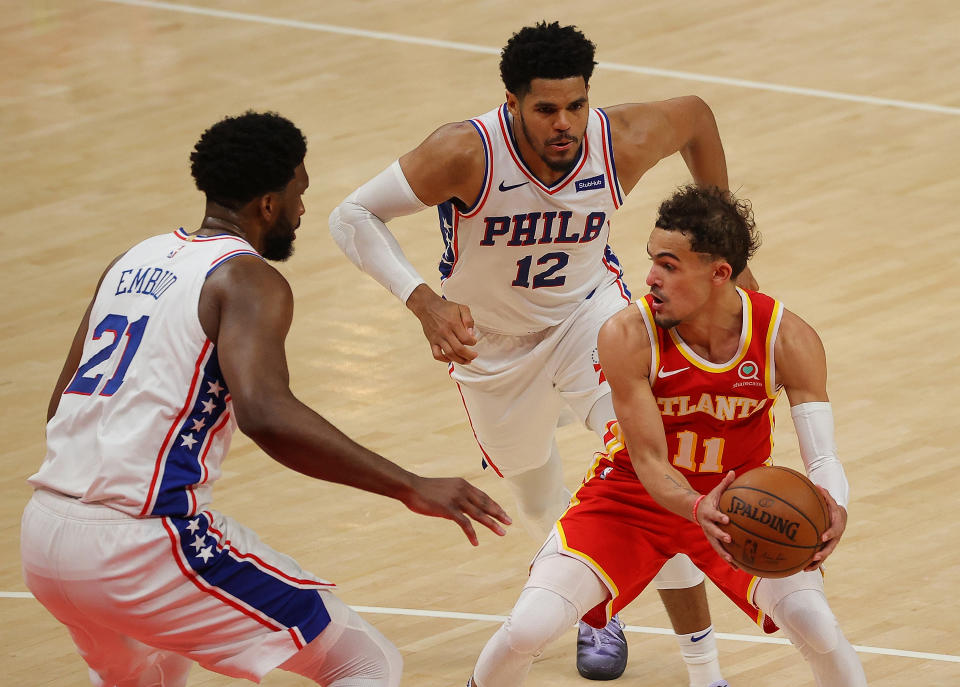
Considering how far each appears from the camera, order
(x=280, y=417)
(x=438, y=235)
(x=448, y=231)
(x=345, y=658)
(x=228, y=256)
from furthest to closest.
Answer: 1. (x=438, y=235)
2. (x=448, y=231)
3. (x=345, y=658)
4. (x=228, y=256)
5. (x=280, y=417)

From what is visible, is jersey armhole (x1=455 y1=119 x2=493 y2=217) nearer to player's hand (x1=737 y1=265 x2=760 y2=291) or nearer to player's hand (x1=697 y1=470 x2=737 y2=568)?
player's hand (x1=737 y1=265 x2=760 y2=291)

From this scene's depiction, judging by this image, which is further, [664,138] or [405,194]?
[664,138]

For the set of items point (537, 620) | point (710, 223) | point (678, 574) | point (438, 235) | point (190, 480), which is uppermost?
point (710, 223)

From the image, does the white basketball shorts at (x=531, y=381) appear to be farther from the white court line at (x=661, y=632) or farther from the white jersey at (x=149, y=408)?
the white jersey at (x=149, y=408)

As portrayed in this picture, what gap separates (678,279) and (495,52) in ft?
29.4

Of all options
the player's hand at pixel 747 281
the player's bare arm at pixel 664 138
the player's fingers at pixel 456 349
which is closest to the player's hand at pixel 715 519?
the player's fingers at pixel 456 349

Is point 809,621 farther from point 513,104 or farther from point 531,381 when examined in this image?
point 513,104

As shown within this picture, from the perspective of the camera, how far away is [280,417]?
159 inches

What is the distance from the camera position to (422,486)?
4113mm

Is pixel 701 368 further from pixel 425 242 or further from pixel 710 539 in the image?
pixel 425 242

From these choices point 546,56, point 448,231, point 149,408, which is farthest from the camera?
point 448,231

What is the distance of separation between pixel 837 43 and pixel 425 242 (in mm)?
4620

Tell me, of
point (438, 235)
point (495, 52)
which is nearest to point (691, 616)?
Answer: point (438, 235)

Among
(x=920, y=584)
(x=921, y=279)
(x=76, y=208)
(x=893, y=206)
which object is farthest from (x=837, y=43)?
(x=920, y=584)
